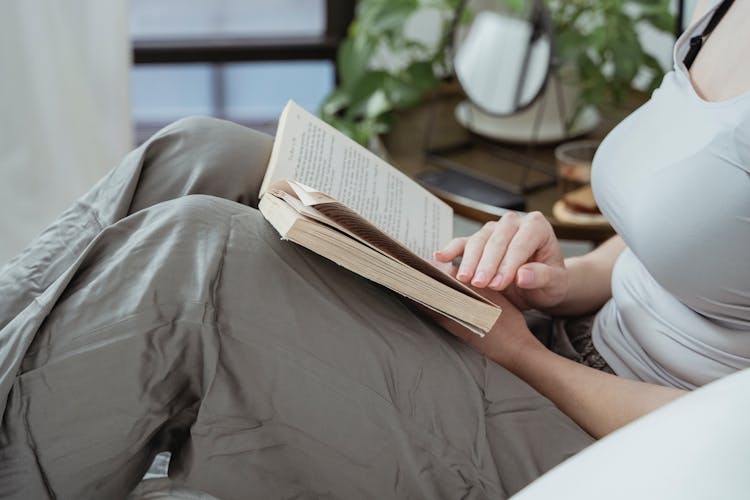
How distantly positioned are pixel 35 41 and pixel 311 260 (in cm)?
134

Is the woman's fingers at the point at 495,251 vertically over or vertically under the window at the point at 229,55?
over

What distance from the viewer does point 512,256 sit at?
875 mm

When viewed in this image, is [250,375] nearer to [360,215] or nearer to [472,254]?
[360,215]

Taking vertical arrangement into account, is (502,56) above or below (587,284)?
above

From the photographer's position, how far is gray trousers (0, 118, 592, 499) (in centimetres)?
68

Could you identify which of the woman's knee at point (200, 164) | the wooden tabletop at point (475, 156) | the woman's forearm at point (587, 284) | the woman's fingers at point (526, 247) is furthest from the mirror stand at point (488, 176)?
the woman's knee at point (200, 164)

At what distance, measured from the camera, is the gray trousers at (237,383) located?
2.24 ft

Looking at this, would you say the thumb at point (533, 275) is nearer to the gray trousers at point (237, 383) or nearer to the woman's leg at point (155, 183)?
the gray trousers at point (237, 383)

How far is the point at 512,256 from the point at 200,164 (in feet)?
1.02

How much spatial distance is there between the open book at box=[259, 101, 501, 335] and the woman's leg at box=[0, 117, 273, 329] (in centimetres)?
4

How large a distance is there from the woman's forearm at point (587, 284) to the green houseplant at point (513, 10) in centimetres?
50

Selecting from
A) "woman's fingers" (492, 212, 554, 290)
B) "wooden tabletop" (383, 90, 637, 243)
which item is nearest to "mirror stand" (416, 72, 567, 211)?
"wooden tabletop" (383, 90, 637, 243)

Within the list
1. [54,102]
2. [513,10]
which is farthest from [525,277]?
[54,102]

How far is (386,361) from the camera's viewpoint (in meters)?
0.74
